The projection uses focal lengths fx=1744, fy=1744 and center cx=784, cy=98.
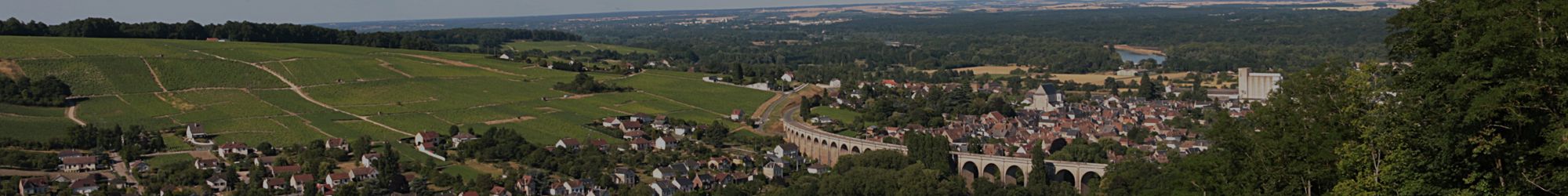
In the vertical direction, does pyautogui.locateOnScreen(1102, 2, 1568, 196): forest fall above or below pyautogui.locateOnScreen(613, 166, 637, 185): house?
above

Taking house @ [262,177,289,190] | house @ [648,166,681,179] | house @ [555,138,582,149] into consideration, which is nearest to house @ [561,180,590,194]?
house @ [648,166,681,179]

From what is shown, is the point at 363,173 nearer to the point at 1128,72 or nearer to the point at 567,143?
the point at 567,143

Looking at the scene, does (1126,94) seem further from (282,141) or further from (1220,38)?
(1220,38)

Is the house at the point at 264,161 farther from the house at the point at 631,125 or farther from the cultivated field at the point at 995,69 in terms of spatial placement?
the cultivated field at the point at 995,69

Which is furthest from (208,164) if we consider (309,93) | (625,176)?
(309,93)

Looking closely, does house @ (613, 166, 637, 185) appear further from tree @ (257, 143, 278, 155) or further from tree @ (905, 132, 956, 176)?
tree @ (257, 143, 278, 155)

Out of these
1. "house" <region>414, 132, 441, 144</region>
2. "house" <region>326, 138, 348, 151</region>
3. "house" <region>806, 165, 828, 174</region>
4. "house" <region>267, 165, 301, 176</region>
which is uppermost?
"house" <region>267, 165, 301, 176</region>

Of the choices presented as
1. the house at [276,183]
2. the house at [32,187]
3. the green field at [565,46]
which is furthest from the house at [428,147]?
the green field at [565,46]
